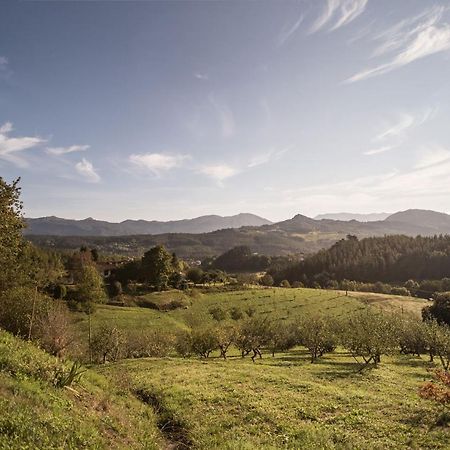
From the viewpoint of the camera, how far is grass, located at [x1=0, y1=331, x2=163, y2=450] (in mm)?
13367

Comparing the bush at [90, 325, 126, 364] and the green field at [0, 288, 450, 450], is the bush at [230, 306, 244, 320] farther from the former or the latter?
the green field at [0, 288, 450, 450]

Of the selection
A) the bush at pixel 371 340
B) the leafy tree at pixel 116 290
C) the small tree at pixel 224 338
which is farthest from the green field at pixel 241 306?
the bush at pixel 371 340

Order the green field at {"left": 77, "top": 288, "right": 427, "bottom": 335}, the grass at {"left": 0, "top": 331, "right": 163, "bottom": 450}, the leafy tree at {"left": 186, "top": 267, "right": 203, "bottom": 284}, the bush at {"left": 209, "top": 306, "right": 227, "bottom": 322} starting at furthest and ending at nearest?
the leafy tree at {"left": 186, "top": 267, "right": 203, "bottom": 284}, the bush at {"left": 209, "top": 306, "right": 227, "bottom": 322}, the green field at {"left": 77, "top": 288, "right": 427, "bottom": 335}, the grass at {"left": 0, "top": 331, "right": 163, "bottom": 450}

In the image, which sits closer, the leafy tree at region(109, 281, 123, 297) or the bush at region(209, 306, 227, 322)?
the bush at region(209, 306, 227, 322)

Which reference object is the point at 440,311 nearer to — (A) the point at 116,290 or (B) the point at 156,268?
(B) the point at 156,268

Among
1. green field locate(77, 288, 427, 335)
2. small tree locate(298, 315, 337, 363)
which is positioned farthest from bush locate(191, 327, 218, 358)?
green field locate(77, 288, 427, 335)

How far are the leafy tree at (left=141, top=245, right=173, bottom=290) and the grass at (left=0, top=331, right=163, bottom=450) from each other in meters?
92.7

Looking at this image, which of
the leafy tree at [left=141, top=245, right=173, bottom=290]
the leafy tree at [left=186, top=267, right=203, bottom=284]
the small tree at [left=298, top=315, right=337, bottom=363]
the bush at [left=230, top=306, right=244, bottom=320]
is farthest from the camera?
the leafy tree at [left=186, top=267, right=203, bottom=284]

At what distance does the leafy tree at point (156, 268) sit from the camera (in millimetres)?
116938

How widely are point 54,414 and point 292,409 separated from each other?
17566 millimetres

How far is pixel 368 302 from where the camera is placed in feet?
407

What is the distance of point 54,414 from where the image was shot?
50.6ft

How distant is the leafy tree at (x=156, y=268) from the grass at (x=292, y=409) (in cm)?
7351

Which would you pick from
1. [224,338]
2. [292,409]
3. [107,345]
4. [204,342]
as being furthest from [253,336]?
[292,409]
